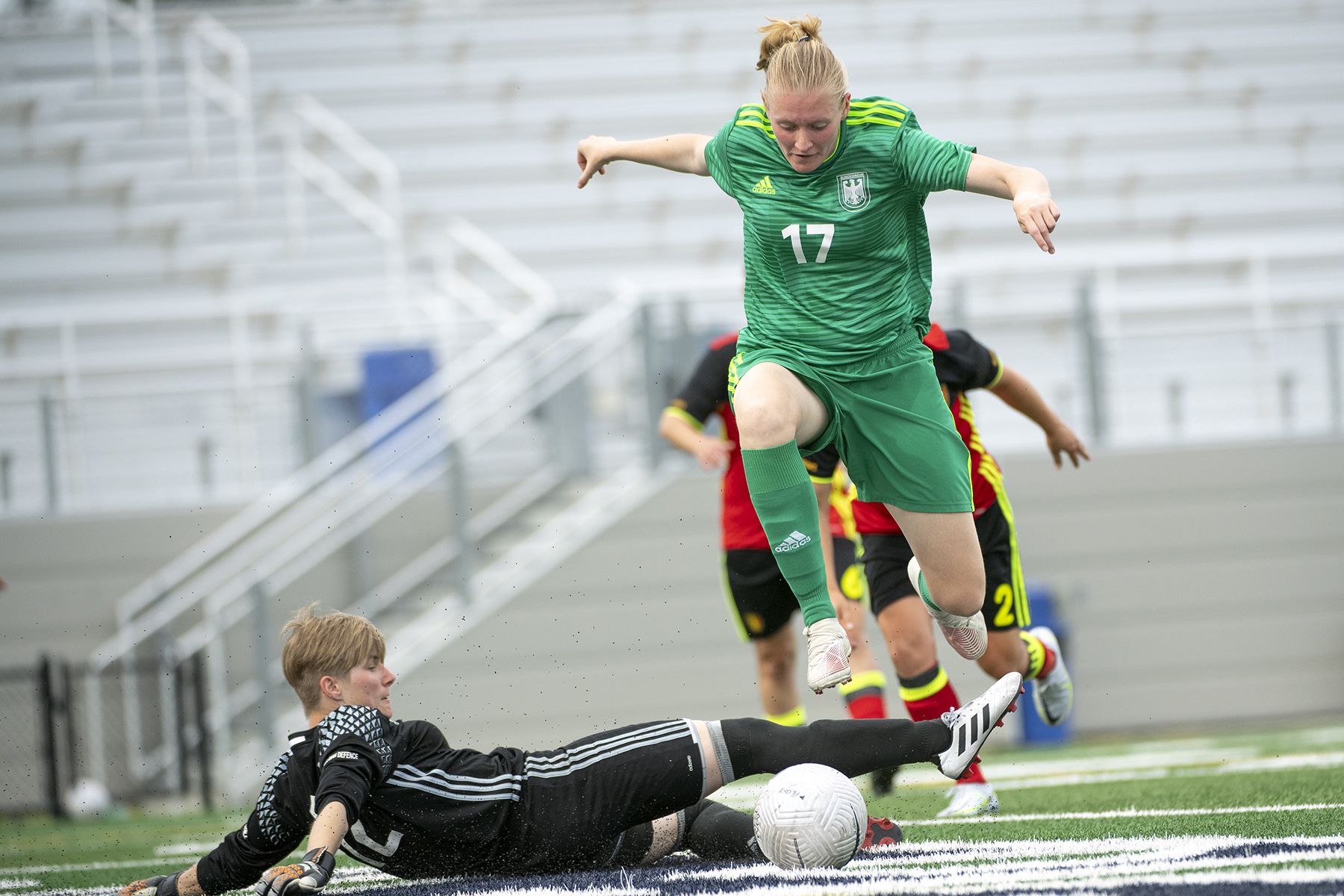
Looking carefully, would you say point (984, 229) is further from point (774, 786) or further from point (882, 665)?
point (774, 786)

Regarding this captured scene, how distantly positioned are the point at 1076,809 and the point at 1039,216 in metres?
2.39

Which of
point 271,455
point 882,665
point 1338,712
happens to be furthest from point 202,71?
point 1338,712

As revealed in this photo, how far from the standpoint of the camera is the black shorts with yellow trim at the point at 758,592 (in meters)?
5.84

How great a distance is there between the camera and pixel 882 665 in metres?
9.91

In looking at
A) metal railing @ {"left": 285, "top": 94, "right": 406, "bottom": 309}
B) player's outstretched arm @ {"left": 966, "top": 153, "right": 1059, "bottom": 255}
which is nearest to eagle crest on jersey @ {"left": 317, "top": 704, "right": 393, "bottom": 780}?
player's outstretched arm @ {"left": 966, "top": 153, "right": 1059, "bottom": 255}

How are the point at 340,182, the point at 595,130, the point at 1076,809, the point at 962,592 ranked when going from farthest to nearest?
1. the point at 595,130
2. the point at 340,182
3. the point at 1076,809
4. the point at 962,592

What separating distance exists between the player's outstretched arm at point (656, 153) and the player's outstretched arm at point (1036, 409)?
1623mm

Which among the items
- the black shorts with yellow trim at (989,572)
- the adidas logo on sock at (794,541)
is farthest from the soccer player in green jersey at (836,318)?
the black shorts with yellow trim at (989,572)

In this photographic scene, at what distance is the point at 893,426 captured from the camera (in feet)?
13.7

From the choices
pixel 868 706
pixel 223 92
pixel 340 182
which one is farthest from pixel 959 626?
pixel 223 92

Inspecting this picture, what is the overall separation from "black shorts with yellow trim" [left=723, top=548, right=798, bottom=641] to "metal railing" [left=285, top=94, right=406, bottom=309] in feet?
29.8

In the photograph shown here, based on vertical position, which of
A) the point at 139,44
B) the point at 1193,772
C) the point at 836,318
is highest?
the point at 139,44

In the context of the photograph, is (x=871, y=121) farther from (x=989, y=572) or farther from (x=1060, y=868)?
(x=1060, y=868)

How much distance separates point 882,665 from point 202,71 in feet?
35.3
